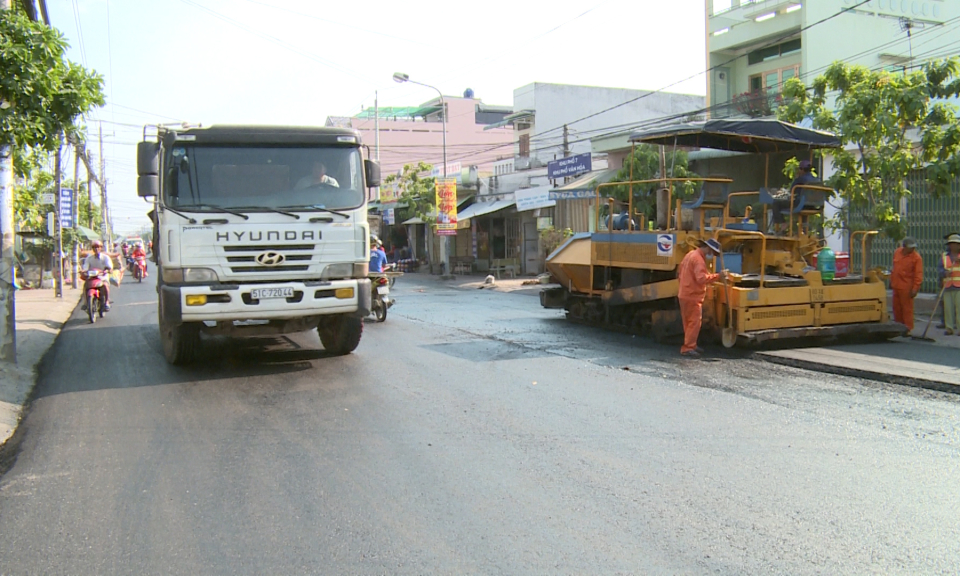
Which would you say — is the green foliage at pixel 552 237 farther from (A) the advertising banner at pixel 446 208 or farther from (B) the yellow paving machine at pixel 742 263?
(B) the yellow paving machine at pixel 742 263

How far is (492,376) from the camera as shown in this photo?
8.66 m

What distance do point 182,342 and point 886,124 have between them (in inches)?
408

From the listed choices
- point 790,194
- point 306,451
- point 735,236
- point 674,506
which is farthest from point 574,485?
point 790,194

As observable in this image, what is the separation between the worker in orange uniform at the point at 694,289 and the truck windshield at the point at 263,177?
4.15m

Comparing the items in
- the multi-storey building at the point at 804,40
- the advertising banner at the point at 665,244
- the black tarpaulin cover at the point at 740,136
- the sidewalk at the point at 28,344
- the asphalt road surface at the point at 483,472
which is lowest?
the asphalt road surface at the point at 483,472

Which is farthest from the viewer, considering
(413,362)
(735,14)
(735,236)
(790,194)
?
(735,14)

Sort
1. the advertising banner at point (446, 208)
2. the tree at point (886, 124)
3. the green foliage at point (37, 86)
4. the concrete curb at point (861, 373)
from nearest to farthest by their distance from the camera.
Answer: the concrete curb at point (861, 373) < the green foliage at point (37, 86) < the tree at point (886, 124) < the advertising banner at point (446, 208)

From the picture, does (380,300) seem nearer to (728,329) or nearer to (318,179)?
(318,179)

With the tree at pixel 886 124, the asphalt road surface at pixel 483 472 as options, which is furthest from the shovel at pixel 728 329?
the tree at pixel 886 124

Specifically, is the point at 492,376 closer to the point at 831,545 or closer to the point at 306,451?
the point at 306,451

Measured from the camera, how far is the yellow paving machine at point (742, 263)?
33.6 ft

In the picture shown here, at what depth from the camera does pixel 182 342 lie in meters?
9.25

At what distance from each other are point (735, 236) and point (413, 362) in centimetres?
465

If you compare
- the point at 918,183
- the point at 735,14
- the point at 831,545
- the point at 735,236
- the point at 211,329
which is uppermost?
the point at 735,14
